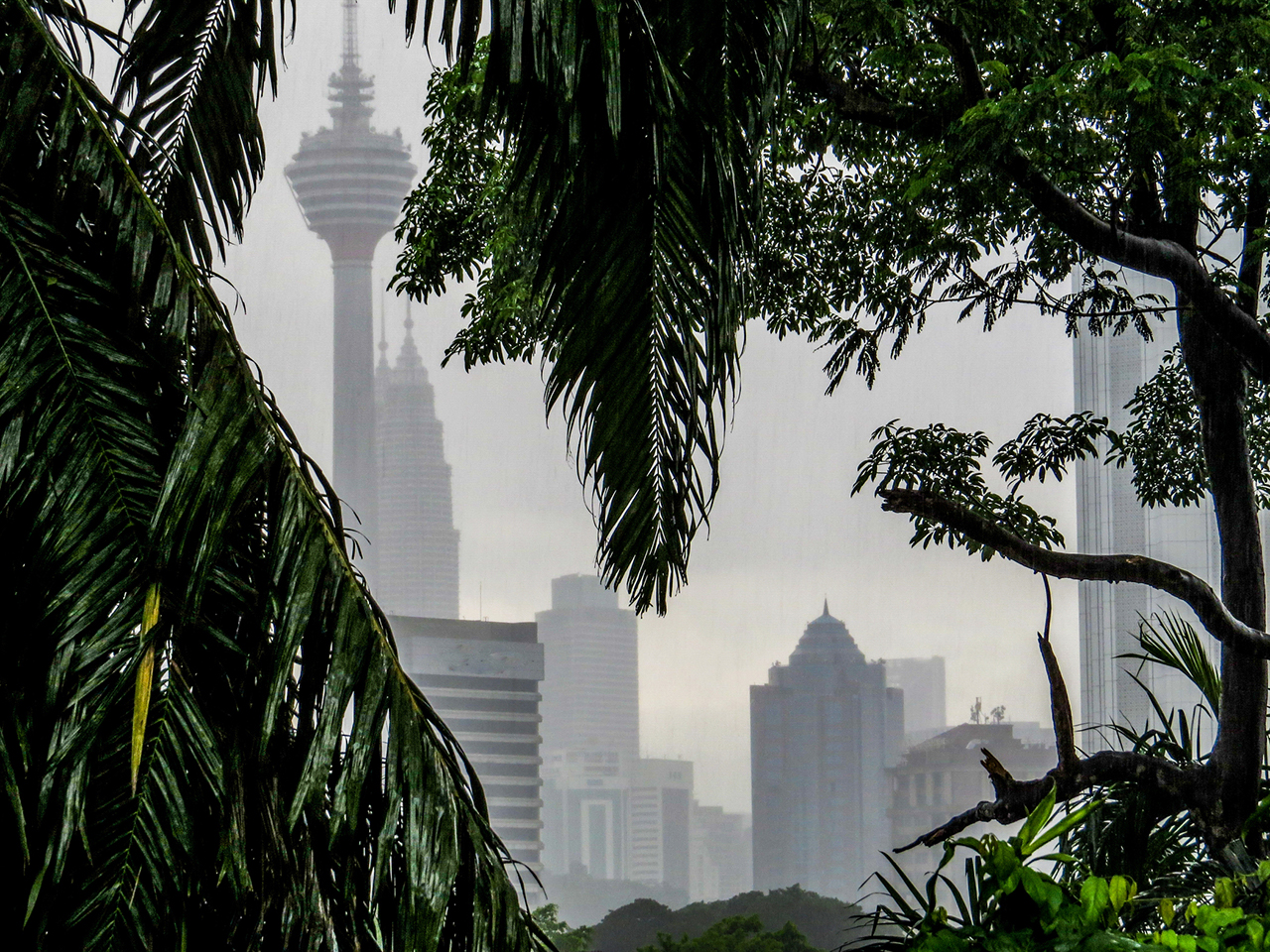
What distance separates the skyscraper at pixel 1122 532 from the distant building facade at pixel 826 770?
1.17 meters

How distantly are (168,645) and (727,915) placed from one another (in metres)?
5.60

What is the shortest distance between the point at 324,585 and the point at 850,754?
6419mm

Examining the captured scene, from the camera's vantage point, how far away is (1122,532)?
6.25 meters

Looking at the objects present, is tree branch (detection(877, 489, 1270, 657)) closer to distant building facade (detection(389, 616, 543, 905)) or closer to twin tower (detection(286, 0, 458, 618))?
distant building facade (detection(389, 616, 543, 905))

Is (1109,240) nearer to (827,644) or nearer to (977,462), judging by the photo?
(977,462)

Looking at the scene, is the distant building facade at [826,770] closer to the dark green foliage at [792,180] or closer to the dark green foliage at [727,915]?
the dark green foliage at [727,915]

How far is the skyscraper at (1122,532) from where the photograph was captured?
626 centimetres

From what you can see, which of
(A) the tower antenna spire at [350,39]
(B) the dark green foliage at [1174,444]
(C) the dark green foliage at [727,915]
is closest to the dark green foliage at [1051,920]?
(B) the dark green foliage at [1174,444]

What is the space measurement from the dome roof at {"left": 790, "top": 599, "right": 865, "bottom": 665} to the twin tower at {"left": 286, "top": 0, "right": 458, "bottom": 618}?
2158 millimetres

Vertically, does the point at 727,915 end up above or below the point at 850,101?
below

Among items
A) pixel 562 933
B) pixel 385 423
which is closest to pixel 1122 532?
pixel 562 933

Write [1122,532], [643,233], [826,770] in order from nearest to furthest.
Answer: [643,233], [1122,532], [826,770]

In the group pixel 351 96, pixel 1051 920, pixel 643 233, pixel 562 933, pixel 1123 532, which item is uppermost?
pixel 351 96

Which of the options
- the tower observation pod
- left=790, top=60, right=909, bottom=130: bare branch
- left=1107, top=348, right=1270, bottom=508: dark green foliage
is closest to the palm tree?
left=790, top=60, right=909, bottom=130: bare branch
